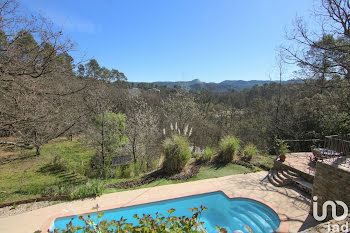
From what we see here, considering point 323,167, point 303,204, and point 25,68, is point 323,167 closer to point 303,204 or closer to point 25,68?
point 303,204

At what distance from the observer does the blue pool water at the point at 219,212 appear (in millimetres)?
5020

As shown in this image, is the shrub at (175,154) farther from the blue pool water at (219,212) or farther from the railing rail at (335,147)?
the railing rail at (335,147)

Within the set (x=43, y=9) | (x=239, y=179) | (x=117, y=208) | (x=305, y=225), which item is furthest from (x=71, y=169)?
(x=305, y=225)

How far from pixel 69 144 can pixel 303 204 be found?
54.2 feet

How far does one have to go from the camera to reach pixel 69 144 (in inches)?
612

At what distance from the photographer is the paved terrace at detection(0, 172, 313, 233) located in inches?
190

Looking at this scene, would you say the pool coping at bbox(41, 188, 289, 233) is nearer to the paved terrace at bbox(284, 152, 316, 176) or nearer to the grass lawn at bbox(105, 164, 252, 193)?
the grass lawn at bbox(105, 164, 252, 193)

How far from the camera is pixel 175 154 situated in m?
8.38

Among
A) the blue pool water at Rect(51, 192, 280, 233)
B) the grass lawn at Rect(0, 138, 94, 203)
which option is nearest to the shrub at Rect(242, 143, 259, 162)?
the blue pool water at Rect(51, 192, 280, 233)

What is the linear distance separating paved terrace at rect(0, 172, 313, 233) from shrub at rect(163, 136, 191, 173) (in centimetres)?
131

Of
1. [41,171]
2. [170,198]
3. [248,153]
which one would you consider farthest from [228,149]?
[41,171]

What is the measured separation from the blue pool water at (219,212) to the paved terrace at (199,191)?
249mm

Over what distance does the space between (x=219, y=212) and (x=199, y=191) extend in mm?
1062

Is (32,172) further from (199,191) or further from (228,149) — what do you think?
(228,149)
